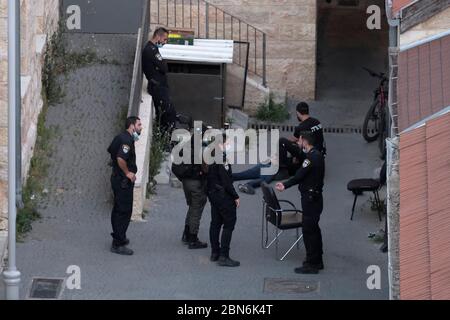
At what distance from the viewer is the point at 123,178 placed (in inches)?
715

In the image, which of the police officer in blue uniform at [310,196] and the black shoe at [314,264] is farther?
the black shoe at [314,264]

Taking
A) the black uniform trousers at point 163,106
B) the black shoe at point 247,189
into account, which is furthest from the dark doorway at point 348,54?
the black shoe at point 247,189

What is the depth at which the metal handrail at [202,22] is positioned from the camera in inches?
941

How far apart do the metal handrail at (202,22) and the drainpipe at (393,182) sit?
7.64 m

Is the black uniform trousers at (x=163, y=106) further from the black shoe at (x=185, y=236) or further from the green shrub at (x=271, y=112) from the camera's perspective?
the black shoe at (x=185, y=236)

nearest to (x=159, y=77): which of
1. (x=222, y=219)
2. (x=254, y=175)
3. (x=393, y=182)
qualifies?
(x=254, y=175)

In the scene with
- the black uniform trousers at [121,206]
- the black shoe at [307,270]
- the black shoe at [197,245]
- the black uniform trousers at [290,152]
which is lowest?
the black shoe at [307,270]

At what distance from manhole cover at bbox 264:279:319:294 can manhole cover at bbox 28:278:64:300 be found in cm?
232

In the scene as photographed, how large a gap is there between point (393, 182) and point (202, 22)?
9732 millimetres

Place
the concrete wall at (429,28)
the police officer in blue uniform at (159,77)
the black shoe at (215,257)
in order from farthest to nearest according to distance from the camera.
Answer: the police officer in blue uniform at (159,77) < the black shoe at (215,257) < the concrete wall at (429,28)

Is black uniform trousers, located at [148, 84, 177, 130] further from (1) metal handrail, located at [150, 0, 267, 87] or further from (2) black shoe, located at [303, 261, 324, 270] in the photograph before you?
(2) black shoe, located at [303, 261, 324, 270]

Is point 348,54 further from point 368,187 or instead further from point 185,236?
point 185,236

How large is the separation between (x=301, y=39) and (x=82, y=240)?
683 cm
